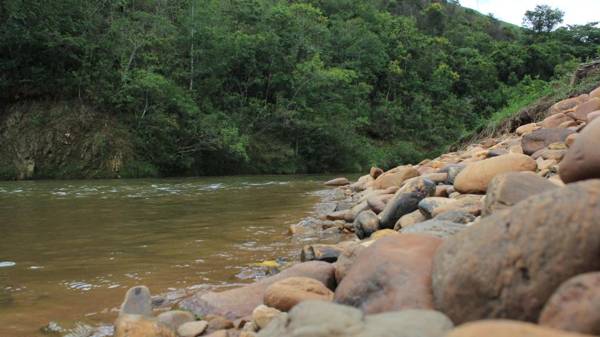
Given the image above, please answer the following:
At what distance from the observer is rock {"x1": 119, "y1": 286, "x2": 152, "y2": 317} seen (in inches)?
124

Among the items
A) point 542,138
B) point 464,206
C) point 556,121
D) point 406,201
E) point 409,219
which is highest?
point 556,121

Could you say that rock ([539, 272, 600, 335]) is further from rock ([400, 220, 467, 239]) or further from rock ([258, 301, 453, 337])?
rock ([400, 220, 467, 239])

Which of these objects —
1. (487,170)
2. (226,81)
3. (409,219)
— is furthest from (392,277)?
(226,81)

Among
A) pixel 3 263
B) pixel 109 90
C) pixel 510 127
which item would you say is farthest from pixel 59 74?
pixel 3 263

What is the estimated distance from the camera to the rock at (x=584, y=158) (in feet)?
8.55

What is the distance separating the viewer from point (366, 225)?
5441 millimetres

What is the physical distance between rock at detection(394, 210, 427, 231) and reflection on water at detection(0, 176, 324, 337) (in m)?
1.01

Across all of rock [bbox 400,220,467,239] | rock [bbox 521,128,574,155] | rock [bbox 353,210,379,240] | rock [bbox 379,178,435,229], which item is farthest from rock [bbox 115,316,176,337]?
rock [bbox 521,128,574,155]

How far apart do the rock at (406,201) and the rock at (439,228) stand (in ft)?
5.16

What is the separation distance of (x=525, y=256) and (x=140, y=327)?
1.93 metres

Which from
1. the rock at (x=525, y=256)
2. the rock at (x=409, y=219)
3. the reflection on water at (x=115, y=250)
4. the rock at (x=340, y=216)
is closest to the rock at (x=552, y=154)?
the rock at (x=409, y=219)

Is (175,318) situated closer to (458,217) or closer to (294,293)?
(294,293)

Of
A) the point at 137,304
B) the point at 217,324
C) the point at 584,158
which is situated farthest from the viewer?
the point at 137,304

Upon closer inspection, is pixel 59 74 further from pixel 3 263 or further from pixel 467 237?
pixel 467 237
